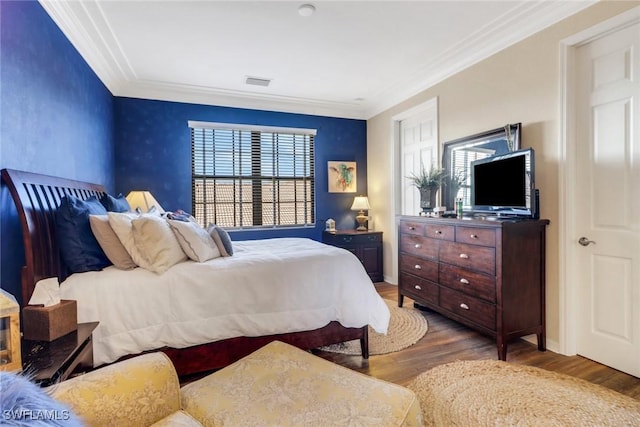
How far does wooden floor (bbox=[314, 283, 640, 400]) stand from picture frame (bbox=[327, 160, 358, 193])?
2.76 metres

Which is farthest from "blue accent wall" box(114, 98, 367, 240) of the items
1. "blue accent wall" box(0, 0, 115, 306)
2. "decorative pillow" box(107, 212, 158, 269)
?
"decorative pillow" box(107, 212, 158, 269)

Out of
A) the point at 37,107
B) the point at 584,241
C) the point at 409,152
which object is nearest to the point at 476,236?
the point at 584,241

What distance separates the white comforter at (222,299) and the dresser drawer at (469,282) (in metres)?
0.83

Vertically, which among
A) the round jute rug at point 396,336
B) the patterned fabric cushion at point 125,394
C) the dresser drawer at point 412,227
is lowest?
the round jute rug at point 396,336

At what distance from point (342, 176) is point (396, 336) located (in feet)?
9.51

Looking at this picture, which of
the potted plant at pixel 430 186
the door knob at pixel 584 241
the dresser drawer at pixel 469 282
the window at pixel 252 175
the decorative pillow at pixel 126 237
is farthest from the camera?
the window at pixel 252 175

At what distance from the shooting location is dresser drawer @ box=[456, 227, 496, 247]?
8.12 ft

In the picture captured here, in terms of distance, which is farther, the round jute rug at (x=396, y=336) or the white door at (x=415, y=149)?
the white door at (x=415, y=149)

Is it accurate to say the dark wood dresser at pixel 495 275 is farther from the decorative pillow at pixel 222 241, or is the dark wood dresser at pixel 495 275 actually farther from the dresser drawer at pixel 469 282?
the decorative pillow at pixel 222 241

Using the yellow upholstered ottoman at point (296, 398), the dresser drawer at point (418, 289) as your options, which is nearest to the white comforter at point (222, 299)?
the yellow upholstered ottoman at point (296, 398)

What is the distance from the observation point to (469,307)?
2.72 meters

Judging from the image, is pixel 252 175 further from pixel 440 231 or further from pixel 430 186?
pixel 440 231

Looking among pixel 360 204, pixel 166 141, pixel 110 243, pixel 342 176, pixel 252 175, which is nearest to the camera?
pixel 110 243

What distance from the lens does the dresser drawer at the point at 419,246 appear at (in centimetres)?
312
